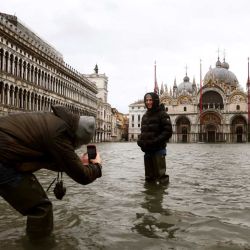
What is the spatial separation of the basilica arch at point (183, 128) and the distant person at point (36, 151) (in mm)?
85363

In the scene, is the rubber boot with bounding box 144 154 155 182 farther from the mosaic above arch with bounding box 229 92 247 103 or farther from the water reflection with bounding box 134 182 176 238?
the mosaic above arch with bounding box 229 92 247 103

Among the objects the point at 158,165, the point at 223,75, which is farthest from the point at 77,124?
Result: the point at 223,75

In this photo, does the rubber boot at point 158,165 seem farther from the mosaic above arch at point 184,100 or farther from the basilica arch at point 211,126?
the mosaic above arch at point 184,100

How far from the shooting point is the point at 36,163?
3.73 m

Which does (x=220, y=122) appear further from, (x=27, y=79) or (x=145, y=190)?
(x=145, y=190)

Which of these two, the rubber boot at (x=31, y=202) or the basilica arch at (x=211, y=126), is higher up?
the basilica arch at (x=211, y=126)

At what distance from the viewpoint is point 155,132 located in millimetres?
7715

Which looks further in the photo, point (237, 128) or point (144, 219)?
point (237, 128)

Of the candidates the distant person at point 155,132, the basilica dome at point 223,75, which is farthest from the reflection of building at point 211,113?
the distant person at point 155,132

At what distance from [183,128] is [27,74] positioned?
52365 millimetres

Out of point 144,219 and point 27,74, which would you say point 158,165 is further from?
point 27,74

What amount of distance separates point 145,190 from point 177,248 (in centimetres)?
360

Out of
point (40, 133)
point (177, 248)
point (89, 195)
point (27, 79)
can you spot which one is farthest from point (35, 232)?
point (27, 79)

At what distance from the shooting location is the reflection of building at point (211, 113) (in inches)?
3287
